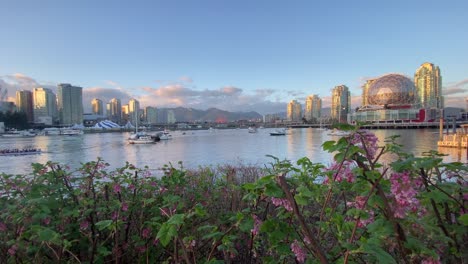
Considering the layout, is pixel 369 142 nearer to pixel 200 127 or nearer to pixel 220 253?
pixel 220 253

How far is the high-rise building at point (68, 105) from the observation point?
18350cm

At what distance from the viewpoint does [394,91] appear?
117 meters

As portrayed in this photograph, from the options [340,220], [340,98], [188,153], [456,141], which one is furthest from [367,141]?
[340,98]

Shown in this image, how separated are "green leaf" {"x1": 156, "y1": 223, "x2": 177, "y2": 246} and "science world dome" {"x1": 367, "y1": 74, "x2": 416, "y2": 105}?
135 m

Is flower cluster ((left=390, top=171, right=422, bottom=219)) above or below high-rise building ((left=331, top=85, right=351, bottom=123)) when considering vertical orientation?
below

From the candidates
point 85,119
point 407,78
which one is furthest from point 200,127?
point 407,78

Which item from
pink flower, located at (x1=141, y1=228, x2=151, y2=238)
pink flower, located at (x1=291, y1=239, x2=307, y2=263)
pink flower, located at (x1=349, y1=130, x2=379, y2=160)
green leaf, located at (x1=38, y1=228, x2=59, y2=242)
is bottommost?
pink flower, located at (x1=141, y1=228, x2=151, y2=238)

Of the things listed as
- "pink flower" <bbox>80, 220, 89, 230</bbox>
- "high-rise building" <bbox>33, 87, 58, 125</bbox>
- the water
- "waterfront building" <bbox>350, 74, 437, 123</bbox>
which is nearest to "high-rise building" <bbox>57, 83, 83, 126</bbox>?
"high-rise building" <bbox>33, 87, 58, 125</bbox>

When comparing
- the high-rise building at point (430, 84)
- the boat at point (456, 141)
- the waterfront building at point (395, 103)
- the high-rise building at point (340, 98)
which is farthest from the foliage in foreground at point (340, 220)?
the high-rise building at point (340, 98)

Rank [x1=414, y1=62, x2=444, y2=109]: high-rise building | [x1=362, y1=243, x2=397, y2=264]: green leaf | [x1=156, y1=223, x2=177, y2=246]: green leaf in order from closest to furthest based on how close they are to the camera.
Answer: [x1=362, y1=243, x2=397, y2=264]: green leaf < [x1=156, y1=223, x2=177, y2=246]: green leaf < [x1=414, y1=62, x2=444, y2=109]: high-rise building

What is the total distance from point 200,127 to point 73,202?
187m

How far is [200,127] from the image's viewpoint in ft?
620

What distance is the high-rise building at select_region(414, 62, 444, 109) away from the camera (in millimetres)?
Answer: 153575

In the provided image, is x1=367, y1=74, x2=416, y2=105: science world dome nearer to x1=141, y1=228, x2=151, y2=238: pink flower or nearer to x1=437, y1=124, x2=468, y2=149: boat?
x1=437, y1=124, x2=468, y2=149: boat
